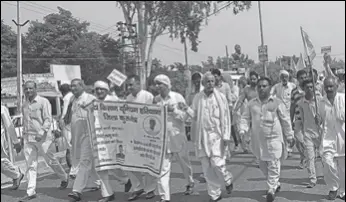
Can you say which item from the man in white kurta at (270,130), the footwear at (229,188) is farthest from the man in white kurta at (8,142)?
the man in white kurta at (270,130)

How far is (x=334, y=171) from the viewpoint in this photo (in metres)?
5.99

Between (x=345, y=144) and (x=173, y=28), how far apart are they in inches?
760

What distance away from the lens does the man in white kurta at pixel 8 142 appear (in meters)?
7.38

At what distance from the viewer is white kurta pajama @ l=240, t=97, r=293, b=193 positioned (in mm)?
6289

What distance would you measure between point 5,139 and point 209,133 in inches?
140

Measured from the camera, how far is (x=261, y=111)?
647cm

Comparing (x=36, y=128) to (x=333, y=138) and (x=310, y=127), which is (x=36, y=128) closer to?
(x=310, y=127)

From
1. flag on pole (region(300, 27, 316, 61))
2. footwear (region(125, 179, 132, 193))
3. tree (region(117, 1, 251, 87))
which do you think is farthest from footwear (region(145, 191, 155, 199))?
tree (region(117, 1, 251, 87))

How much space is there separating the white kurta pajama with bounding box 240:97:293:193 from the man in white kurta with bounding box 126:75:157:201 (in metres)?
1.57

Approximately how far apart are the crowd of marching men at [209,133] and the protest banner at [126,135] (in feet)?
0.67

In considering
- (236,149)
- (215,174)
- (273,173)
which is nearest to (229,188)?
(215,174)

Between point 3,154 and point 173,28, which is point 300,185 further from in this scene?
point 173,28

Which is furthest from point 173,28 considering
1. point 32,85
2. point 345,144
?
point 345,144

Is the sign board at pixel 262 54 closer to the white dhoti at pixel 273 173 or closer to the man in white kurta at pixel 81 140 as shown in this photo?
the man in white kurta at pixel 81 140
